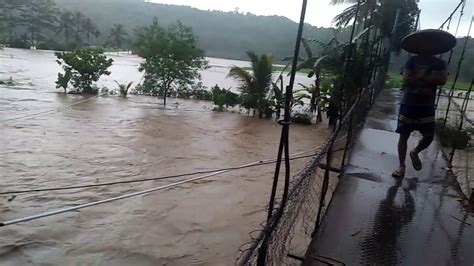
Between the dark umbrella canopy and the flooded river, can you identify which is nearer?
the dark umbrella canopy

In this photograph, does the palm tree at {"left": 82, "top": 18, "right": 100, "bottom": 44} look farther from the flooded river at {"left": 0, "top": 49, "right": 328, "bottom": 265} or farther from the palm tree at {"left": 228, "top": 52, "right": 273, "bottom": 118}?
the palm tree at {"left": 228, "top": 52, "right": 273, "bottom": 118}

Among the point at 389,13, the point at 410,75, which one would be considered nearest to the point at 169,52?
the point at 389,13

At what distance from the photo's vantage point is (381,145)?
167 inches

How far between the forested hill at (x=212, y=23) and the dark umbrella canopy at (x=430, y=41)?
34228 millimetres

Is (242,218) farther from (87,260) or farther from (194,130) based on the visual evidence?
(194,130)

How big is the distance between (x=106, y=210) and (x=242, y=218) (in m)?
1.43

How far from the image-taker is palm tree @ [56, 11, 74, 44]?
156 feet

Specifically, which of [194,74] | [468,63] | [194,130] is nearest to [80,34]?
[194,74]

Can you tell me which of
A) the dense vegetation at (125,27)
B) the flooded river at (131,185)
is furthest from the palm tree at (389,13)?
the dense vegetation at (125,27)

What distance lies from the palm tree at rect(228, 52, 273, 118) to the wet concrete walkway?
7.14m

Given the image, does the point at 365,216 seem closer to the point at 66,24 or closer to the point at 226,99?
the point at 226,99

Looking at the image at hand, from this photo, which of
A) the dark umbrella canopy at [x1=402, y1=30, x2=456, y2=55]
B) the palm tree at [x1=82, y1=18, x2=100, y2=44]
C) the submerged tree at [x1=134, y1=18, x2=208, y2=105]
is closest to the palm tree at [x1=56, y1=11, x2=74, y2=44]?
the palm tree at [x1=82, y1=18, x2=100, y2=44]

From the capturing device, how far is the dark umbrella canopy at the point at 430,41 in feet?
9.56

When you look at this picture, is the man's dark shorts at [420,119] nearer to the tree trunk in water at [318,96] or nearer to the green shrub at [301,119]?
the tree trunk in water at [318,96]
